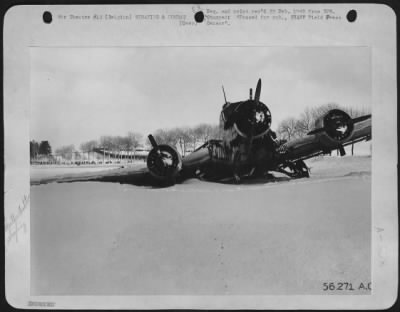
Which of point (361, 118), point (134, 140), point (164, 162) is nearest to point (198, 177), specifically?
point (164, 162)

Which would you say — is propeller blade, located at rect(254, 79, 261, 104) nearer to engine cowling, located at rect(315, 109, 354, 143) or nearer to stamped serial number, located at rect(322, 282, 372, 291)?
engine cowling, located at rect(315, 109, 354, 143)

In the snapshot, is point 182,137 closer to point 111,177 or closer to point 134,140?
A: point 134,140

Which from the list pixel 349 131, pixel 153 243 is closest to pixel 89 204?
pixel 153 243

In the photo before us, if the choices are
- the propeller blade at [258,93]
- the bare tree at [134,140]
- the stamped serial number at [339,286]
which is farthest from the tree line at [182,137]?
the stamped serial number at [339,286]

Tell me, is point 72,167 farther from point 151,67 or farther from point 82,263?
point 151,67

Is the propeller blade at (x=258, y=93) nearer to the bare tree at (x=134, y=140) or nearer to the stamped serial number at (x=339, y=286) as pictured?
the bare tree at (x=134, y=140)

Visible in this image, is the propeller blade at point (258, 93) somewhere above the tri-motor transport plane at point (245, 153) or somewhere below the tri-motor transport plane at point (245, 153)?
above
